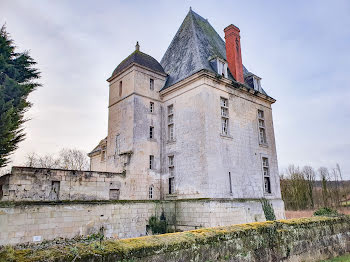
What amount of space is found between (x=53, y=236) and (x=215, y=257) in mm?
9051

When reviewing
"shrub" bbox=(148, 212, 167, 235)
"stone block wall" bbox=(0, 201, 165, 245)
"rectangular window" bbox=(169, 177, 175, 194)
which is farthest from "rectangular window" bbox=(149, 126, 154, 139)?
"shrub" bbox=(148, 212, 167, 235)

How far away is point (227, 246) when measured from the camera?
14.4 ft

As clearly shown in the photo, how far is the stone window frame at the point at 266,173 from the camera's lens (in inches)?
658

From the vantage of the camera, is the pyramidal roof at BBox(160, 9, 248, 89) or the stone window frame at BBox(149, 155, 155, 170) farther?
the pyramidal roof at BBox(160, 9, 248, 89)

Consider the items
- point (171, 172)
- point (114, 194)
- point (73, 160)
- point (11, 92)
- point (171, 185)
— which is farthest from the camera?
point (73, 160)

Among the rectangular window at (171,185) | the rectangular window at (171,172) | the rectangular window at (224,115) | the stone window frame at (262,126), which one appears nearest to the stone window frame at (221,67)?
the rectangular window at (224,115)

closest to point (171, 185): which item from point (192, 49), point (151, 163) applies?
point (151, 163)

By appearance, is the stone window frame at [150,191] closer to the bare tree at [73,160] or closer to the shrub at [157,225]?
the shrub at [157,225]

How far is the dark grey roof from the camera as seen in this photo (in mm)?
16156

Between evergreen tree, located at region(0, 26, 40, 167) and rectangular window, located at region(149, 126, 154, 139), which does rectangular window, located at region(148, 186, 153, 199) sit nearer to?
rectangular window, located at region(149, 126, 154, 139)

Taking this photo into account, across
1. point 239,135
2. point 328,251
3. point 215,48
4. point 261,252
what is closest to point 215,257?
point 261,252

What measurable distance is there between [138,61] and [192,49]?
371 cm

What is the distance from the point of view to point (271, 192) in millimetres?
16844

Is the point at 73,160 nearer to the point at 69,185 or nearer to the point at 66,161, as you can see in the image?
the point at 66,161
